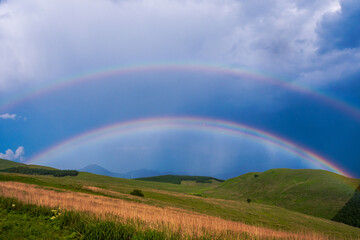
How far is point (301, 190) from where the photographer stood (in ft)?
314

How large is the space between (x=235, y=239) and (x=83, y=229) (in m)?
5.52

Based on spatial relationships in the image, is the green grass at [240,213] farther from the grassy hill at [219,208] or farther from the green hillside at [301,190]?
the green hillside at [301,190]

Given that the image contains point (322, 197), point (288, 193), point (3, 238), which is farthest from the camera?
point (288, 193)

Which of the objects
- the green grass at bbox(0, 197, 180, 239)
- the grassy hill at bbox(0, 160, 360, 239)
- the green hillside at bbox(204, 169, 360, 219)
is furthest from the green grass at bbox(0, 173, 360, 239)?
the green grass at bbox(0, 197, 180, 239)

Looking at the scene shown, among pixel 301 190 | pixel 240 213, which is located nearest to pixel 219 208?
pixel 240 213

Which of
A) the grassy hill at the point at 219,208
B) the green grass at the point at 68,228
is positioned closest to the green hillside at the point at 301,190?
the grassy hill at the point at 219,208

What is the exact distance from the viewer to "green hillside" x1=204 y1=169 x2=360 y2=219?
77844 millimetres

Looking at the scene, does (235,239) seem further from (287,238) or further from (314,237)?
(314,237)

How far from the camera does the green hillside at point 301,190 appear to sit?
3065 inches

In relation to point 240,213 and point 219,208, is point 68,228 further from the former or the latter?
point 219,208

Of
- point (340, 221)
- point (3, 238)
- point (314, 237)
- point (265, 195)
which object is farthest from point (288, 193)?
point (3, 238)

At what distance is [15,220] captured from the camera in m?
8.49

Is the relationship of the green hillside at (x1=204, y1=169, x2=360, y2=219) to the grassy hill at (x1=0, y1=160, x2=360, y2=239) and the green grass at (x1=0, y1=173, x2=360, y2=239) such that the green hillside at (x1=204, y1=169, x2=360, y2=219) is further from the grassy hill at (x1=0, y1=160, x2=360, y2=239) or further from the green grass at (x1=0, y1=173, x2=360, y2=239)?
the green grass at (x1=0, y1=173, x2=360, y2=239)

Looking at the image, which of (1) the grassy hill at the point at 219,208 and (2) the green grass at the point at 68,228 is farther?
(1) the grassy hill at the point at 219,208
